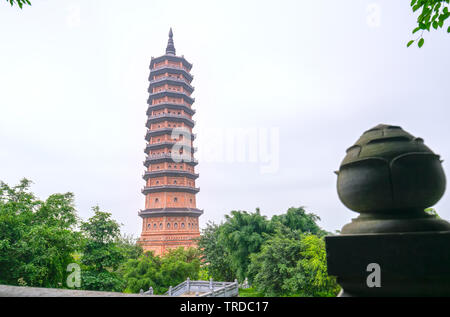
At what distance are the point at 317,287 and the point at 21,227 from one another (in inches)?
515

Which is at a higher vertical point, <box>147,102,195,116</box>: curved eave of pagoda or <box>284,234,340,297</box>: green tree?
<box>147,102,195,116</box>: curved eave of pagoda

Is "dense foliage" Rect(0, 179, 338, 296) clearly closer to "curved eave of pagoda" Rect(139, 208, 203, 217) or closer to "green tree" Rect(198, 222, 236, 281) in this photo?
"green tree" Rect(198, 222, 236, 281)

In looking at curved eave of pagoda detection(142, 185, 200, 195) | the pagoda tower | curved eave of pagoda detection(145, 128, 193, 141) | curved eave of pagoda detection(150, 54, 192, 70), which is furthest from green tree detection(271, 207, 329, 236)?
curved eave of pagoda detection(150, 54, 192, 70)

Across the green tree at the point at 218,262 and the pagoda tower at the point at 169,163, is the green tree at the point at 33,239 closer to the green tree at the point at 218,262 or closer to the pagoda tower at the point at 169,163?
the green tree at the point at 218,262

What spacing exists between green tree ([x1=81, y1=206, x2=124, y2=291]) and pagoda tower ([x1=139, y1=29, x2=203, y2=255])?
1169 centimetres

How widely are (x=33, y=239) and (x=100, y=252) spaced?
361cm

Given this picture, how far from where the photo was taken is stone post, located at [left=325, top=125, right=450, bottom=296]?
5.76 feet

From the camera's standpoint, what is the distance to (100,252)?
46.2 feet

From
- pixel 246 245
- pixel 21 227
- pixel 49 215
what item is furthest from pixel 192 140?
pixel 21 227

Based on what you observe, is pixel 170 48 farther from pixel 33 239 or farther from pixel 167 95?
pixel 33 239

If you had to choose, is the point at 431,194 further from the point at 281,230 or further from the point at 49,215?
the point at 49,215

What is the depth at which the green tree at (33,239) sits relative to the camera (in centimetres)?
1077

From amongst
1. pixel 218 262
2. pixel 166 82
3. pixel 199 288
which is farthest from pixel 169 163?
pixel 199 288
